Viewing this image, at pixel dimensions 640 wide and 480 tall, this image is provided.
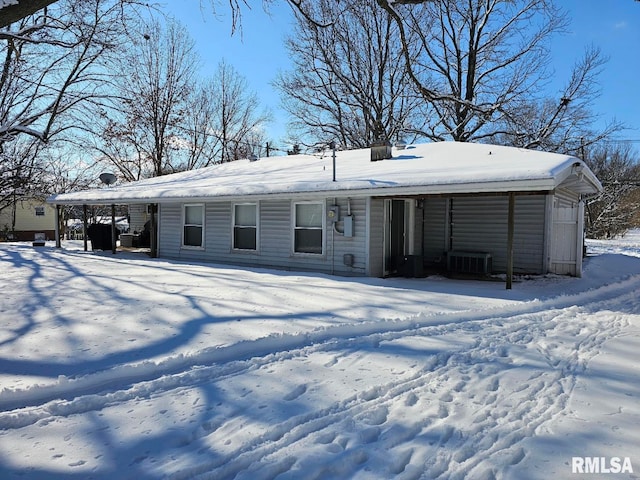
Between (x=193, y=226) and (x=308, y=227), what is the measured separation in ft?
14.7

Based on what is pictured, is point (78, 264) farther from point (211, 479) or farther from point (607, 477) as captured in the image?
point (607, 477)

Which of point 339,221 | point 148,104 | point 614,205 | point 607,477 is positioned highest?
point 148,104

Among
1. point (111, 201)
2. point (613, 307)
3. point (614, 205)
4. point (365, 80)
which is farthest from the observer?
point (614, 205)

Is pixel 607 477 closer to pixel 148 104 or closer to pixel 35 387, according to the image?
pixel 35 387

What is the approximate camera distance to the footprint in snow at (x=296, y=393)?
128 inches

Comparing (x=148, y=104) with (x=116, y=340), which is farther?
(x=148, y=104)

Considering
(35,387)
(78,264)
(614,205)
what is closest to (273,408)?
(35,387)

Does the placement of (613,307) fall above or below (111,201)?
below

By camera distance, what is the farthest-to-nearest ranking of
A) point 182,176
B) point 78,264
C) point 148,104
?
1. point 148,104
2. point 182,176
3. point 78,264

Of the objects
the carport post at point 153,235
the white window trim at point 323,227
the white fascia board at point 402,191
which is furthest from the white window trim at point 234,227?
the carport post at point 153,235

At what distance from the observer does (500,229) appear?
11391mm

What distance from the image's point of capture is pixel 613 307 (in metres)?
7.18

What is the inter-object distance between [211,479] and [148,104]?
28569mm

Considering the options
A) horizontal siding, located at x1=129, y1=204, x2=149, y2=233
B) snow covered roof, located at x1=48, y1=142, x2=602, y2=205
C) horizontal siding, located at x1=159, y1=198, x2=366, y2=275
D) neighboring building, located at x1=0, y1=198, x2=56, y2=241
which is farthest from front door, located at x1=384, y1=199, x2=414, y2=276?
neighboring building, located at x1=0, y1=198, x2=56, y2=241
